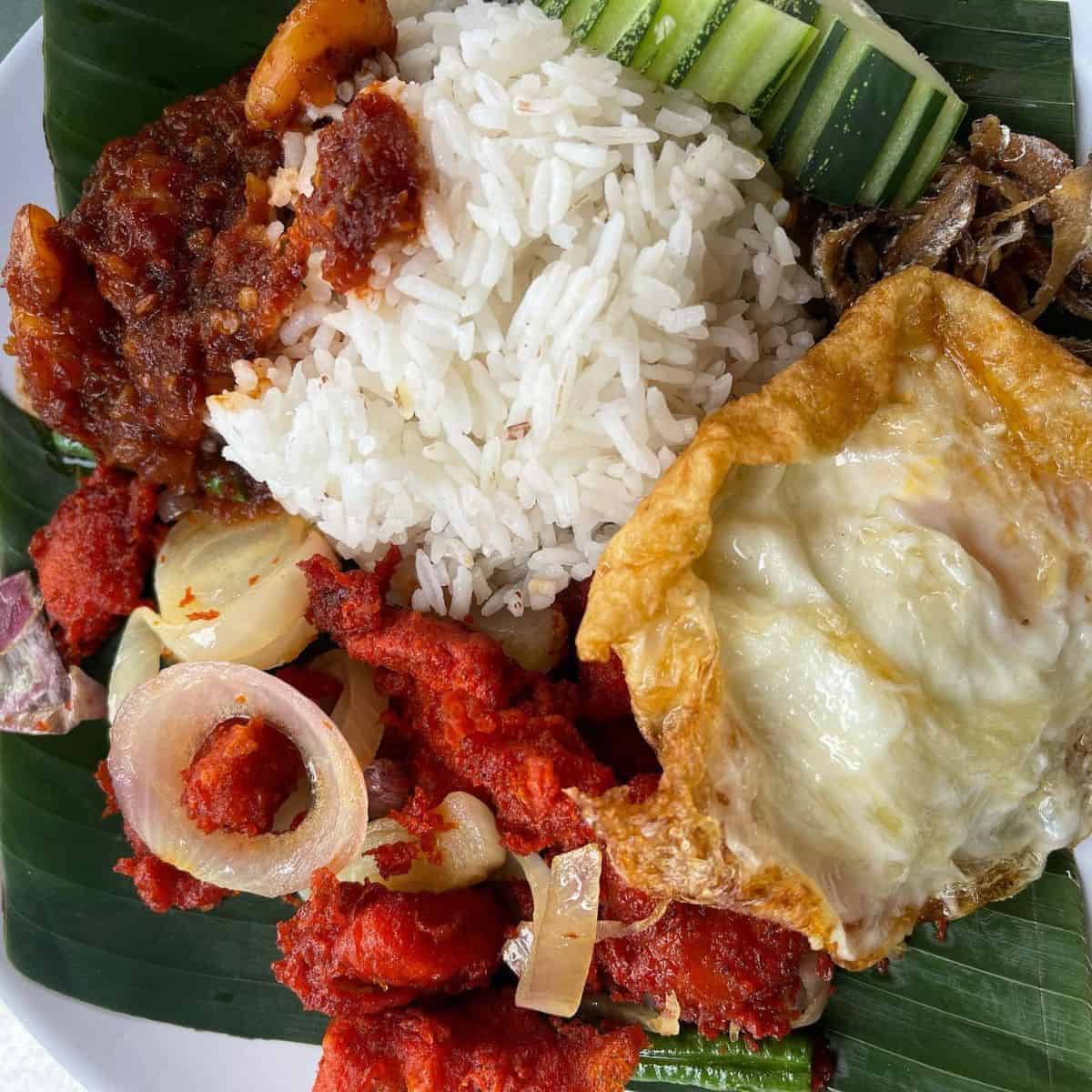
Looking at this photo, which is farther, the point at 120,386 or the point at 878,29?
the point at 120,386

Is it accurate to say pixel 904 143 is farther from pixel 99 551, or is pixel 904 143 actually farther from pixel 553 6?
pixel 99 551

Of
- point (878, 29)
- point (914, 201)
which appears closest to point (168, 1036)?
point (914, 201)

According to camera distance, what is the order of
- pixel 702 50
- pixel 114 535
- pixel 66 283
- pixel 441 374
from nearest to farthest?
1. pixel 702 50
2. pixel 441 374
3. pixel 66 283
4. pixel 114 535

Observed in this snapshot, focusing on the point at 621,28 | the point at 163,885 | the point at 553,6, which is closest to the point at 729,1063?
the point at 163,885

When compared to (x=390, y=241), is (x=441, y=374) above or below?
below

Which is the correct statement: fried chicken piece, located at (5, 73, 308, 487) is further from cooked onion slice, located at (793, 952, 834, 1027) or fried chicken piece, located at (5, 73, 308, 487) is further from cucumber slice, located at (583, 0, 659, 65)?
cooked onion slice, located at (793, 952, 834, 1027)

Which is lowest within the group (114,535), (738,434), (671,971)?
(671,971)

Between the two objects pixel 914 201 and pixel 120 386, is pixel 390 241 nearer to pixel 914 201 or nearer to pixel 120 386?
pixel 120 386
